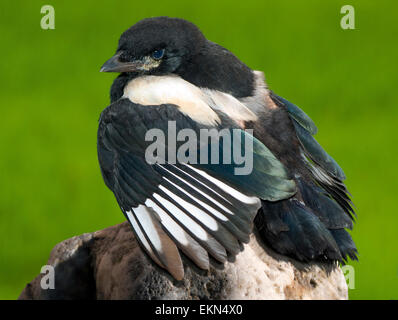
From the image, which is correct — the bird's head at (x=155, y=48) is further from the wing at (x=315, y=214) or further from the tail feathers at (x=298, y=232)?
the tail feathers at (x=298, y=232)

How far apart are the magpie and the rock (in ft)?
0.13

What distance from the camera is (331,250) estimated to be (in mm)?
2158

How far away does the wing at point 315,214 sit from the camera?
2131 mm

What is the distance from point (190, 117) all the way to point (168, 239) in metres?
0.39

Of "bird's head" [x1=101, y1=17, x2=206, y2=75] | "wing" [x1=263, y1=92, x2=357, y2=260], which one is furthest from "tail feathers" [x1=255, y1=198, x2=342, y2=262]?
"bird's head" [x1=101, y1=17, x2=206, y2=75]

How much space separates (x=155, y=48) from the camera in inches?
95.1

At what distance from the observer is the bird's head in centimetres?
241

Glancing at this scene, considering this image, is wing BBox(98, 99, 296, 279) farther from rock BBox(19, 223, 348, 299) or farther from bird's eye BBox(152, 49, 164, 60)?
bird's eye BBox(152, 49, 164, 60)

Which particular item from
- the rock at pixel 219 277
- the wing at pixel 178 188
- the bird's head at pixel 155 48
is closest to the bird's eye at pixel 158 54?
the bird's head at pixel 155 48

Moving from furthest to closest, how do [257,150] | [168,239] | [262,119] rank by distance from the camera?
[262,119] → [257,150] → [168,239]
